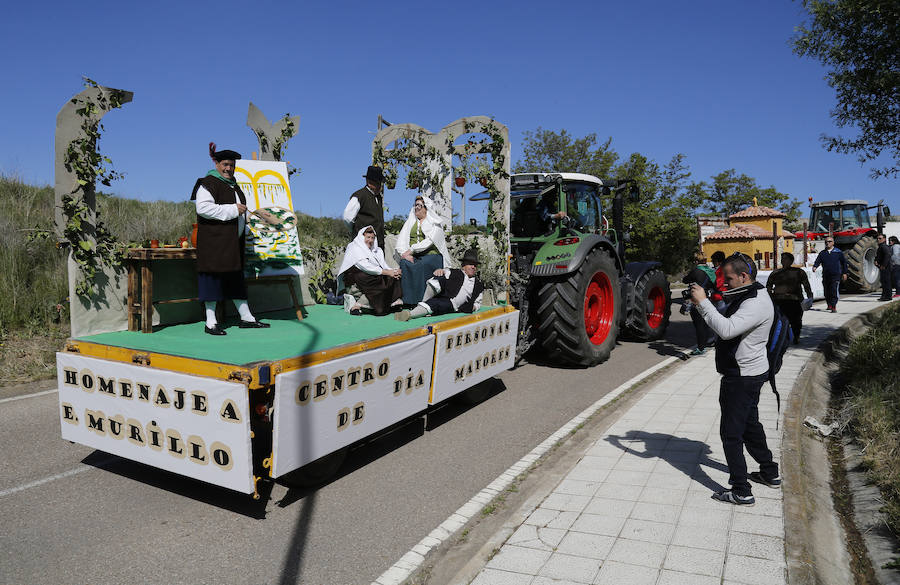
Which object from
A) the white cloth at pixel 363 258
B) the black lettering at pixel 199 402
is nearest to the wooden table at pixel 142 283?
the black lettering at pixel 199 402

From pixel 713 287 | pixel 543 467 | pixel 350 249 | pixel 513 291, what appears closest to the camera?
pixel 543 467

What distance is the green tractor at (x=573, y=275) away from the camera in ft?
26.1

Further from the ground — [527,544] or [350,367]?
[350,367]

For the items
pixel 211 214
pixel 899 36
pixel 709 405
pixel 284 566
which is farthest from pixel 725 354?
pixel 899 36

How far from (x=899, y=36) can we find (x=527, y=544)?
7.32 meters

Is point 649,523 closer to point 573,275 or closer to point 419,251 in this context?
point 573,275

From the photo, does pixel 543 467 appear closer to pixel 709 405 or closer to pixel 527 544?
pixel 527 544

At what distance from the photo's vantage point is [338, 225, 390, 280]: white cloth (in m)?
6.70

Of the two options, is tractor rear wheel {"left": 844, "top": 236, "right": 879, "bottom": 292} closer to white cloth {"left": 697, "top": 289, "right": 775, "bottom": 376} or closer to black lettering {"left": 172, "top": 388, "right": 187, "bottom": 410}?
white cloth {"left": 697, "top": 289, "right": 775, "bottom": 376}

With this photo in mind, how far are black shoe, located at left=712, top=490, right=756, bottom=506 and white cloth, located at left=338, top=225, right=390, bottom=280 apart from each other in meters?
4.23

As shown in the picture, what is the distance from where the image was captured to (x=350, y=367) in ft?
13.5

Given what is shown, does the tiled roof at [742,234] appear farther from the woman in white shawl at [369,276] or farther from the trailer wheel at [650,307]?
the woman in white shawl at [369,276]

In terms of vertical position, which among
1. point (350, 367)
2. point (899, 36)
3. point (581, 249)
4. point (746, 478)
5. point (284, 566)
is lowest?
point (284, 566)

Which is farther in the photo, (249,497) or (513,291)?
(513,291)
